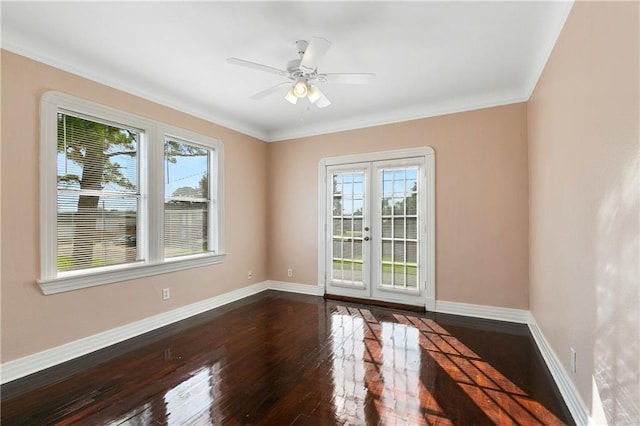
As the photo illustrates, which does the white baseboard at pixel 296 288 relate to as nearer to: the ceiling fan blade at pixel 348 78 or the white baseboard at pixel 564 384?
the white baseboard at pixel 564 384

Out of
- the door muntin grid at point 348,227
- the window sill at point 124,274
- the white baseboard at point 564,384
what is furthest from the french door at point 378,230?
the window sill at point 124,274

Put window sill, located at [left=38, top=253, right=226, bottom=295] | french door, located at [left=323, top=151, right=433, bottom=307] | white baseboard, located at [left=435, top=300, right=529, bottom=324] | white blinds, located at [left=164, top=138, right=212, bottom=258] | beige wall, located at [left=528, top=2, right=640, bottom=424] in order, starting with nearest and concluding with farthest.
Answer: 1. beige wall, located at [left=528, top=2, right=640, bottom=424]
2. window sill, located at [left=38, top=253, right=226, bottom=295]
3. white baseboard, located at [left=435, top=300, right=529, bottom=324]
4. white blinds, located at [left=164, top=138, right=212, bottom=258]
5. french door, located at [left=323, top=151, right=433, bottom=307]

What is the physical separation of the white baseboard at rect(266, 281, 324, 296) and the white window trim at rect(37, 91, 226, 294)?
121 centimetres

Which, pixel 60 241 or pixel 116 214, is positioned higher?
pixel 116 214

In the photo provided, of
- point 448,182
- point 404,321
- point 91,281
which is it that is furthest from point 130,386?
point 448,182

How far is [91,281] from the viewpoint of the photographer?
291 cm

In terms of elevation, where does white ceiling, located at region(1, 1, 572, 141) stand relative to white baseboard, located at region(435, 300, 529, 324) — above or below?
above

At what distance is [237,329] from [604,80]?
361 cm

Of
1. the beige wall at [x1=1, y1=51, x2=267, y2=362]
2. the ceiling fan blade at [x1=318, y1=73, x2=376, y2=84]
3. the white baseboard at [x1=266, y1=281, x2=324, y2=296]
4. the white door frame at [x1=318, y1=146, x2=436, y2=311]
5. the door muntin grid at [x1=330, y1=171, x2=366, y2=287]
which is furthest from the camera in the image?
the white baseboard at [x1=266, y1=281, x2=324, y2=296]

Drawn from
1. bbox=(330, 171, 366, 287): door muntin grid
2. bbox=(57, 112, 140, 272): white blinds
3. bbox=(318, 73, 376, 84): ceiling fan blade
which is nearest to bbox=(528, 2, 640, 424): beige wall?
bbox=(318, 73, 376, 84): ceiling fan blade

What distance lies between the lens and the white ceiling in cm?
214

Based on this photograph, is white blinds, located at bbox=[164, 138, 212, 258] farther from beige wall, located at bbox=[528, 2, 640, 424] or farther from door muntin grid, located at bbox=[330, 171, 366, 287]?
beige wall, located at bbox=[528, 2, 640, 424]

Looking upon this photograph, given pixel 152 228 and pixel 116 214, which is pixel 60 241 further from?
pixel 152 228

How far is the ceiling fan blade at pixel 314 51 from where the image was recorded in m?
2.12
